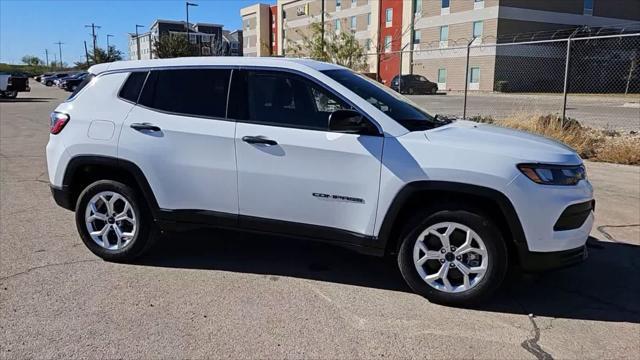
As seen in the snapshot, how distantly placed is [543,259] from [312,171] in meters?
1.79

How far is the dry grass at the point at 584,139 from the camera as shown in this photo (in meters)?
9.69

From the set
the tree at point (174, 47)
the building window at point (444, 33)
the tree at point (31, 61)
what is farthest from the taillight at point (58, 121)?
the tree at point (31, 61)

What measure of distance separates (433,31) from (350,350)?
49695mm

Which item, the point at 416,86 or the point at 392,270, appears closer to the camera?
the point at 392,270

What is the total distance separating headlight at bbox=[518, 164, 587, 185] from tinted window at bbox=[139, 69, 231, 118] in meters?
2.43

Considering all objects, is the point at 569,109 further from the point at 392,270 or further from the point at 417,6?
the point at 417,6

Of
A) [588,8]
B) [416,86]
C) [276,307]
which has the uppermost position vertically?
[588,8]

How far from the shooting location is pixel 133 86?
4.75m

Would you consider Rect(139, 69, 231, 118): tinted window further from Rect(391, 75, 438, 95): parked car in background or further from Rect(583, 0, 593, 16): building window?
Rect(583, 0, 593, 16): building window

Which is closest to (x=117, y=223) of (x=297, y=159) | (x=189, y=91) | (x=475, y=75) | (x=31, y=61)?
(x=189, y=91)

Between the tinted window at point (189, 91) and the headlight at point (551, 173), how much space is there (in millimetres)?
2429

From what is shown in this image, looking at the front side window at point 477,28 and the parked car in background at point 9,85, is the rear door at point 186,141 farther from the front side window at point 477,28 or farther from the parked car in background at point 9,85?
the front side window at point 477,28

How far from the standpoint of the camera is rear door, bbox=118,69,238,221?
14.4ft

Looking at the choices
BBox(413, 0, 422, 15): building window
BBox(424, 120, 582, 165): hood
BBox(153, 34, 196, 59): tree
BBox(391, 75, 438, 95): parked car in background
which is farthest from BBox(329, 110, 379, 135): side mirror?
BBox(413, 0, 422, 15): building window
